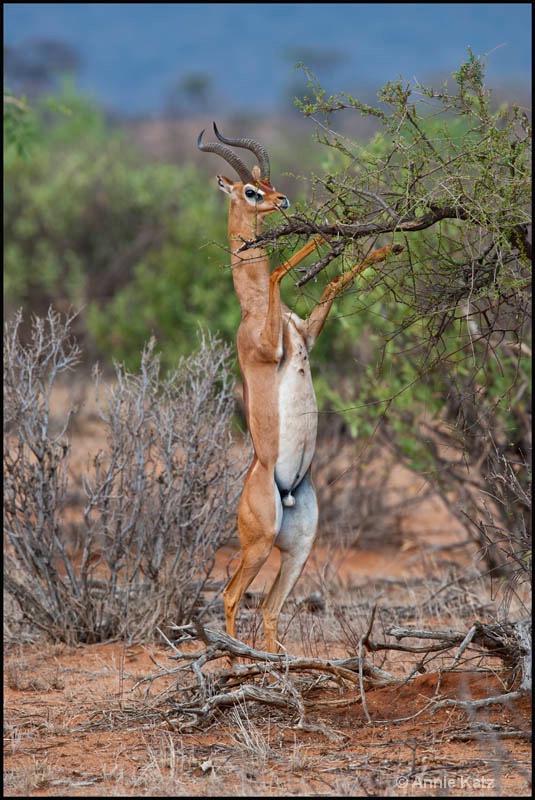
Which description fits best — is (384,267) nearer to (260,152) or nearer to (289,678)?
(260,152)

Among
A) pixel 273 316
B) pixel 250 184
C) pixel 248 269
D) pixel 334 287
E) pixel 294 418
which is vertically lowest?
pixel 294 418

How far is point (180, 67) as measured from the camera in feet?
345

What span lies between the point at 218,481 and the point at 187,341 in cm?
522

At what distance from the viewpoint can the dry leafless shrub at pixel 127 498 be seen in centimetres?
620

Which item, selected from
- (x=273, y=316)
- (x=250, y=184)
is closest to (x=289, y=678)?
(x=273, y=316)

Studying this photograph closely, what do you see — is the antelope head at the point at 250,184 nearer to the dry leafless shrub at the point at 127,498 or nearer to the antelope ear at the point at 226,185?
the antelope ear at the point at 226,185

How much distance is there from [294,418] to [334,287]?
1.93 ft

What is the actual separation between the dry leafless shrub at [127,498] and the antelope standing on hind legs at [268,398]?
135 cm

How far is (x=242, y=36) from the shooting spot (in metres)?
112

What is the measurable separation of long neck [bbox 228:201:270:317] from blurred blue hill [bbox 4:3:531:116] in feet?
302

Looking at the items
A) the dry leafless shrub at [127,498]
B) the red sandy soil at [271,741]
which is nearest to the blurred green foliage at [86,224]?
the dry leafless shrub at [127,498]

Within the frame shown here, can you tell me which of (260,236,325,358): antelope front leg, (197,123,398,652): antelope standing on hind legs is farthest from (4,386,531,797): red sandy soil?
(260,236,325,358): antelope front leg

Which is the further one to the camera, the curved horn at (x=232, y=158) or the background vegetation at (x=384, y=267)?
the curved horn at (x=232, y=158)

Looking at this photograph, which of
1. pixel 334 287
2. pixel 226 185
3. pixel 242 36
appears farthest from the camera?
pixel 242 36
